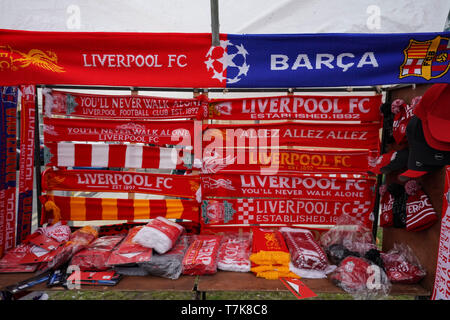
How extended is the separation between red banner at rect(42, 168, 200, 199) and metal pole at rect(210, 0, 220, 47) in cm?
185

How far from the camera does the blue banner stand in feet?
6.81

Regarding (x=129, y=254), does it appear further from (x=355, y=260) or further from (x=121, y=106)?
(x=355, y=260)

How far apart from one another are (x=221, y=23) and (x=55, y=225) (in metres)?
3.08

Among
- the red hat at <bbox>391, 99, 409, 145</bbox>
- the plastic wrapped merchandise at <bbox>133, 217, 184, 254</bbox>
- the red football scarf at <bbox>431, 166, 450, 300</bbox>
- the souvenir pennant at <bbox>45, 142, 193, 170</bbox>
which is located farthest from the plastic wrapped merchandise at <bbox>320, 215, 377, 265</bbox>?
the souvenir pennant at <bbox>45, 142, 193, 170</bbox>

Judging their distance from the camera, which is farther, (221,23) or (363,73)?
(221,23)

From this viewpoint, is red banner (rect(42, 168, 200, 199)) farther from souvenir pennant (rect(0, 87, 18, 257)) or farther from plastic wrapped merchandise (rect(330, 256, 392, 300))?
plastic wrapped merchandise (rect(330, 256, 392, 300))

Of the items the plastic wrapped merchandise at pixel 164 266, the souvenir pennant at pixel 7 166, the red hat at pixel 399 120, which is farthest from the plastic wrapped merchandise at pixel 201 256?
the red hat at pixel 399 120

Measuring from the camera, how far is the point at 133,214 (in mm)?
3607

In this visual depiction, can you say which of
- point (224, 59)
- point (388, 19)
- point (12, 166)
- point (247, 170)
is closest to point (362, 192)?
point (247, 170)

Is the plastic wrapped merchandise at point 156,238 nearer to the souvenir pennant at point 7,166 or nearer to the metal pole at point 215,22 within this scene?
the souvenir pennant at point 7,166

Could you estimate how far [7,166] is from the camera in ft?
9.77

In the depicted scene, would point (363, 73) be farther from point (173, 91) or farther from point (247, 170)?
point (173, 91)

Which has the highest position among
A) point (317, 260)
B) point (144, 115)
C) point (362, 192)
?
point (144, 115)

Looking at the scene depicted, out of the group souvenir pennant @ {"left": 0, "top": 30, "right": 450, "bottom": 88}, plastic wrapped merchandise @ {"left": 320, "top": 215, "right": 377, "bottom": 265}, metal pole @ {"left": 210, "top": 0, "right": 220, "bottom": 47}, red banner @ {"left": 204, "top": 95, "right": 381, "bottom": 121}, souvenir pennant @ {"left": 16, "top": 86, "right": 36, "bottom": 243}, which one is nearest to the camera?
metal pole @ {"left": 210, "top": 0, "right": 220, "bottom": 47}
